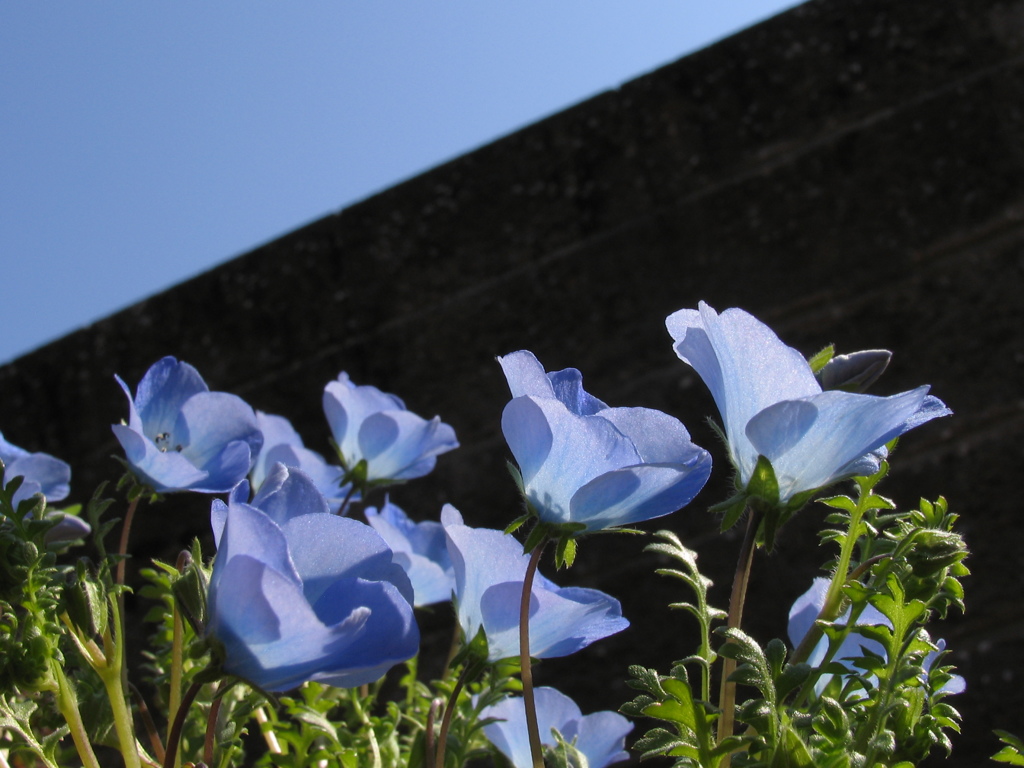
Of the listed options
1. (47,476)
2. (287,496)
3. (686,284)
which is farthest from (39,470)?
(686,284)

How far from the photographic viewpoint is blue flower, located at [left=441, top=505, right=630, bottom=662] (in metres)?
0.49

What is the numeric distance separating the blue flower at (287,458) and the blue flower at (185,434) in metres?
→ 0.05

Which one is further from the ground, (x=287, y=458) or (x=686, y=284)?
(x=287, y=458)

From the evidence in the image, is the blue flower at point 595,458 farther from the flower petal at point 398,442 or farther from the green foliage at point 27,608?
the flower petal at point 398,442

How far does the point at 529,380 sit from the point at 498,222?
1.37 meters

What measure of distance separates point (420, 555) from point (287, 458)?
154 millimetres

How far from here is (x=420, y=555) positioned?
2.32ft

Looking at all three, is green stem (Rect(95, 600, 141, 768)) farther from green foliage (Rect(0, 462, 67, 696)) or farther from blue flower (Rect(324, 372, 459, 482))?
blue flower (Rect(324, 372, 459, 482))

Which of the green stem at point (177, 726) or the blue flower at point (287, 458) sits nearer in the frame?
the green stem at point (177, 726)

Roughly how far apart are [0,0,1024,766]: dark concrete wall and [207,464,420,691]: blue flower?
1.18m

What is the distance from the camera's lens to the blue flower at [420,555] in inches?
25.7

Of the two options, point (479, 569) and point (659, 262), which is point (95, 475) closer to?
point (659, 262)

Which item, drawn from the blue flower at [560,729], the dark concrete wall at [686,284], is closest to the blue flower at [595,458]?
the blue flower at [560,729]

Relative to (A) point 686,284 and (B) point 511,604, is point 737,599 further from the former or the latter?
(A) point 686,284
